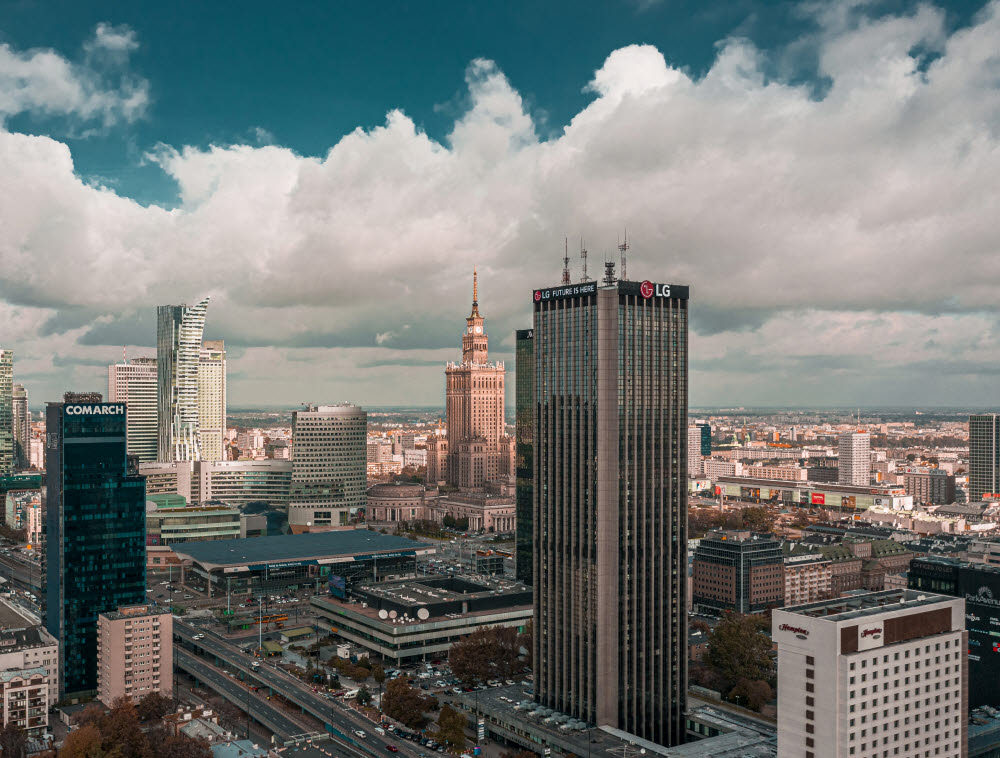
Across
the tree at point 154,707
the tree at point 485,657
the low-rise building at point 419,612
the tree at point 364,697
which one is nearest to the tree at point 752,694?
the tree at point 485,657

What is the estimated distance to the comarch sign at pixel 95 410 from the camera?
127 meters

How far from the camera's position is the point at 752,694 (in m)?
117

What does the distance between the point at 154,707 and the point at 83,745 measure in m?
15.6

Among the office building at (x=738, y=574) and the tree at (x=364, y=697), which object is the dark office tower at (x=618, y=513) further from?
the office building at (x=738, y=574)

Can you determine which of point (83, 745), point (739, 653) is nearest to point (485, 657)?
point (739, 653)

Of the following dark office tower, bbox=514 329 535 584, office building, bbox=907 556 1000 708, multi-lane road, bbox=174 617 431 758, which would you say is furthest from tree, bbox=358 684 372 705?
office building, bbox=907 556 1000 708

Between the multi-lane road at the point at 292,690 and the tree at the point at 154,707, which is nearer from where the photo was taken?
the multi-lane road at the point at 292,690

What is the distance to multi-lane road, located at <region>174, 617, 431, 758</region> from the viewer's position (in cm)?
10388

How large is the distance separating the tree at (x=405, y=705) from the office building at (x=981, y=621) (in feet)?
214

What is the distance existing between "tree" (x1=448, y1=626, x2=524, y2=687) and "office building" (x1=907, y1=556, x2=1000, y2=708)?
56221 mm

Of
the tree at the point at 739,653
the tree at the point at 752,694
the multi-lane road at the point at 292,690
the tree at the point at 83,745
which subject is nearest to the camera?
the tree at the point at 83,745

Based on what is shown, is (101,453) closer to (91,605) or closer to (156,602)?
(91,605)

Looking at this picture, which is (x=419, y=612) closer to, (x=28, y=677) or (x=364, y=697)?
(x=364, y=697)

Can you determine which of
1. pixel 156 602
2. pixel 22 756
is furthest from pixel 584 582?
pixel 156 602
